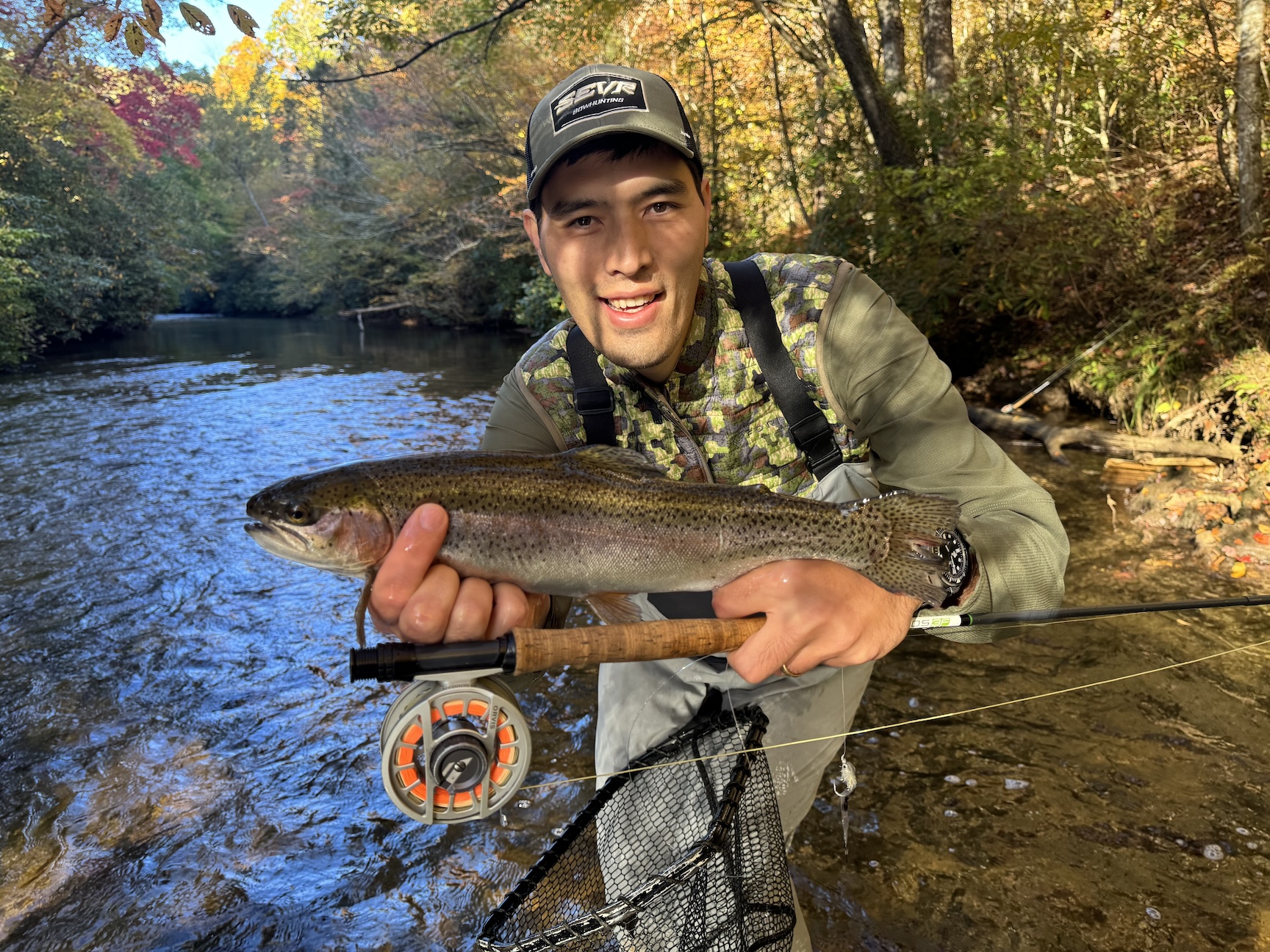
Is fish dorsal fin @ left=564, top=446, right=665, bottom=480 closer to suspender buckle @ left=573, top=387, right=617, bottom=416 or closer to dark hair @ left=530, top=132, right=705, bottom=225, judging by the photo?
suspender buckle @ left=573, top=387, right=617, bottom=416

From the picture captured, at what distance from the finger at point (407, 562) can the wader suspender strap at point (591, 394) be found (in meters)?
0.73

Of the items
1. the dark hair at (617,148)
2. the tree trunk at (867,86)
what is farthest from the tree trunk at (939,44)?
the dark hair at (617,148)

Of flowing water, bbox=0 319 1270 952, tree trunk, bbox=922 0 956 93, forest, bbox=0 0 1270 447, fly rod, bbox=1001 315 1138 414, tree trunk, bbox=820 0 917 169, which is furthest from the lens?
tree trunk, bbox=922 0 956 93

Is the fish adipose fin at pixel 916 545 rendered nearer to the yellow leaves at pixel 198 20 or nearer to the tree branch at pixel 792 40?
the yellow leaves at pixel 198 20

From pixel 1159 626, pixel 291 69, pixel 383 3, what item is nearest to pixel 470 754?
pixel 1159 626

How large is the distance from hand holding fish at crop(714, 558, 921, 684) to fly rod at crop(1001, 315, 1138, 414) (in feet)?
27.4

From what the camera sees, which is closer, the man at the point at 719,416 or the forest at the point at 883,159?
the man at the point at 719,416

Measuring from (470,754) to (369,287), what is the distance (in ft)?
122

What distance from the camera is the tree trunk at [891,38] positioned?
11.2 metres

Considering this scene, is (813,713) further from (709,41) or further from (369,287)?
(369,287)

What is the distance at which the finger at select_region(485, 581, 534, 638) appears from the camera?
2.07 metres

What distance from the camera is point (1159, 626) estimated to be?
4.95 m

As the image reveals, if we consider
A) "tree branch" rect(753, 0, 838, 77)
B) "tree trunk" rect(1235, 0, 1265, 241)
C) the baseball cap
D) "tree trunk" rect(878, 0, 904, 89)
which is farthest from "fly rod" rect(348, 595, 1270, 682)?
"tree trunk" rect(878, 0, 904, 89)

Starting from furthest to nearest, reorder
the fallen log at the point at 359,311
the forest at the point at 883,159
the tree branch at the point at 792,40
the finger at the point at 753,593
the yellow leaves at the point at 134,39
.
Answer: the fallen log at the point at 359,311
the tree branch at the point at 792,40
the forest at the point at 883,159
the yellow leaves at the point at 134,39
the finger at the point at 753,593
